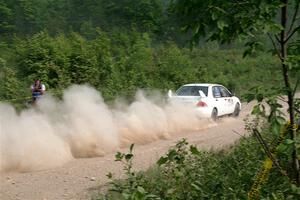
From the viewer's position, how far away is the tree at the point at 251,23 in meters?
4.07

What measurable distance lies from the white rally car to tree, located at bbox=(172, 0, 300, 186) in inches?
544

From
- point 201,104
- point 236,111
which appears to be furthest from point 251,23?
point 236,111

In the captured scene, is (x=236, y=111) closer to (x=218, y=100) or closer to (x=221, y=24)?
(x=218, y=100)

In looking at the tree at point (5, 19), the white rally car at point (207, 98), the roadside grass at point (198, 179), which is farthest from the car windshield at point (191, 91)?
the tree at point (5, 19)

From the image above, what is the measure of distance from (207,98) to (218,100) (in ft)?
3.20

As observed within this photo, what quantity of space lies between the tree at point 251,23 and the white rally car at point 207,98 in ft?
45.3

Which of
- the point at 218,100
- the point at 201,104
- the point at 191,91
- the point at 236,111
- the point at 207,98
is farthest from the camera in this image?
the point at 236,111

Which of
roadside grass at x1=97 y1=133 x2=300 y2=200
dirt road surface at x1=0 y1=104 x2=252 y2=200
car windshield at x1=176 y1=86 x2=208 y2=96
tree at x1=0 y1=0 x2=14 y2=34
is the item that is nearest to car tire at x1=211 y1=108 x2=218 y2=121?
car windshield at x1=176 y1=86 x2=208 y2=96

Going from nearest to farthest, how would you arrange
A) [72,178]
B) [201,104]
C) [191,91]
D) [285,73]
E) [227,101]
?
1. [285,73]
2. [72,178]
3. [201,104]
4. [191,91]
5. [227,101]

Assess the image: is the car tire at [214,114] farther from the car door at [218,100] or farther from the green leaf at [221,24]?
the green leaf at [221,24]

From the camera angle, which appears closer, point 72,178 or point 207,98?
point 72,178

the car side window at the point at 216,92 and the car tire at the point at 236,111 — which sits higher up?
the car side window at the point at 216,92

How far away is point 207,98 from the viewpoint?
18609 mm

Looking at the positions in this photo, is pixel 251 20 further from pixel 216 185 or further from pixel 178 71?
pixel 178 71
